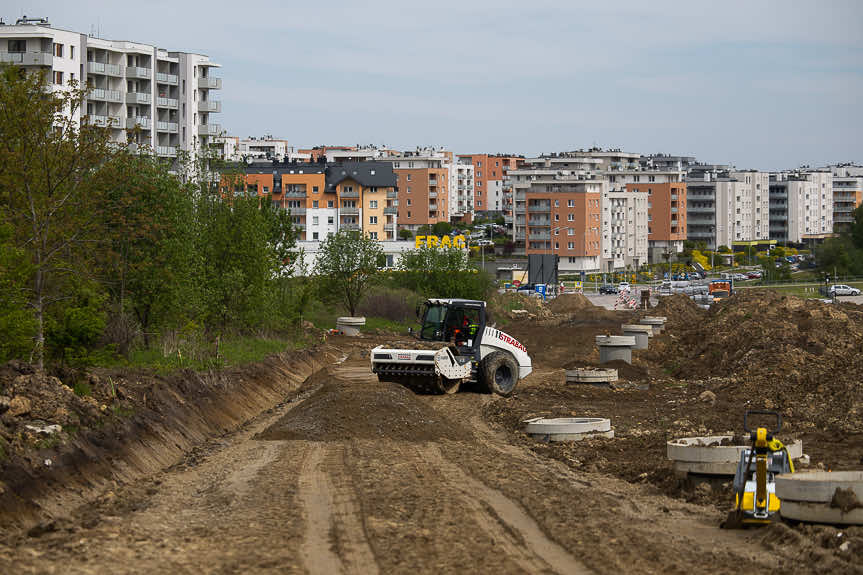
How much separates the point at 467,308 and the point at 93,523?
17.5 meters

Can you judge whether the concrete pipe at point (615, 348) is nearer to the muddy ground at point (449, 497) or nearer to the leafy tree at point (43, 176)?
the muddy ground at point (449, 497)

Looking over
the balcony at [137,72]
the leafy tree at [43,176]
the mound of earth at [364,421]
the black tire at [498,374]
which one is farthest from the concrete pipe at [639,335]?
the balcony at [137,72]

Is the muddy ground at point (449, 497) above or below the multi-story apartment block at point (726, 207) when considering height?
below

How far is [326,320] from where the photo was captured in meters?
57.7

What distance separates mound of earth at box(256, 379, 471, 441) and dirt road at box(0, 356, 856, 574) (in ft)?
1.19

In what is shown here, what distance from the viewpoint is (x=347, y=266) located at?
58.7 meters

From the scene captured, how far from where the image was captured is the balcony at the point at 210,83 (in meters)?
94.8

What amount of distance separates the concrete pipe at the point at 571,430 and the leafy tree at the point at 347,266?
36.6m

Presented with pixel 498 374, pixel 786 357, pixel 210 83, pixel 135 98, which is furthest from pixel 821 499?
pixel 210 83

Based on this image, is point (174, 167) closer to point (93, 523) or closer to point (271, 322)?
point (271, 322)

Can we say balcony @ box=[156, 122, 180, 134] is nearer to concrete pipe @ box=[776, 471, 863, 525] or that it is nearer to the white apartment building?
the white apartment building

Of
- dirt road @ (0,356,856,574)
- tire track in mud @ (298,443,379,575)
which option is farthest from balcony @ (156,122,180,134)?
tire track in mud @ (298,443,379,575)

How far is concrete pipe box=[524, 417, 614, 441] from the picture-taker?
21.9m

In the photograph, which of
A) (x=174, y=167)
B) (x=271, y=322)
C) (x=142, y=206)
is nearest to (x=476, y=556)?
(x=142, y=206)
